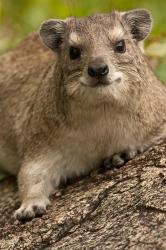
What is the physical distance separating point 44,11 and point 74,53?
5324 millimetres

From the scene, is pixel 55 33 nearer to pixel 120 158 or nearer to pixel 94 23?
pixel 94 23

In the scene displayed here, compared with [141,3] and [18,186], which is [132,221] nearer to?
[18,186]

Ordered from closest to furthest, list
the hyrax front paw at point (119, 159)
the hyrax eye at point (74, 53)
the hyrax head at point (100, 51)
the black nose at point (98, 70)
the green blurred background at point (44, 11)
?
the black nose at point (98, 70), the hyrax head at point (100, 51), the hyrax eye at point (74, 53), the hyrax front paw at point (119, 159), the green blurred background at point (44, 11)

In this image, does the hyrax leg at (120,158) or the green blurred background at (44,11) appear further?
the green blurred background at (44,11)

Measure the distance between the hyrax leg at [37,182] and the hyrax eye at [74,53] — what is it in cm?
133

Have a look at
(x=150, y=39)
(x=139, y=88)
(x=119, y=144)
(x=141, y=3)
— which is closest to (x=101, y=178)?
(x=119, y=144)

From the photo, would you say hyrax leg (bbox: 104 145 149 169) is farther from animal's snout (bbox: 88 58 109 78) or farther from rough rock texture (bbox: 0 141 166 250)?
animal's snout (bbox: 88 58 109 78)

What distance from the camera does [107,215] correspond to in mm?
8195

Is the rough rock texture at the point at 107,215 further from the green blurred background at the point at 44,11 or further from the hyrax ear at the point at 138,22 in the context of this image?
the green blurred background at the point at 44,11

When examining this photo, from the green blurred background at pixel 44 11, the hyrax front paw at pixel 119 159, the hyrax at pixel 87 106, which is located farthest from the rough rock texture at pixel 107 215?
the green blurred background at pixel 44 11

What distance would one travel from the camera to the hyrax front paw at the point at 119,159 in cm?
907

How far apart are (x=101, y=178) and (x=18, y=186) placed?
1235 mm

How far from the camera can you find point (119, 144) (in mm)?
9141

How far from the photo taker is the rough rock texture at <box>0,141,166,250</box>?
763 centimetres
